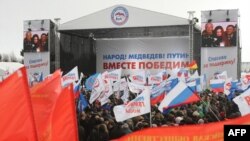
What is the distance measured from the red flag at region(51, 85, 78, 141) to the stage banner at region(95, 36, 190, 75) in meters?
23.0

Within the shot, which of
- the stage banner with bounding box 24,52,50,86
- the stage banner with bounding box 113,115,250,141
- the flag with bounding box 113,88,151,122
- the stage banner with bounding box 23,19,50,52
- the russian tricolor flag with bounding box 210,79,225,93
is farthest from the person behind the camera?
the stage banner with bounding box 24,52,50,86

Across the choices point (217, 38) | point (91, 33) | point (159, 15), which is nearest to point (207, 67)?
point (217, 38)

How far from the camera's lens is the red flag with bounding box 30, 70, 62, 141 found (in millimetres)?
4605

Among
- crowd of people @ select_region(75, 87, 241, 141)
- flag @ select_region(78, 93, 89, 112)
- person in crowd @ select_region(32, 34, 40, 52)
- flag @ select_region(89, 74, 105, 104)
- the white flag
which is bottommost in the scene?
crowd of people @ select_region(75, 87, 241, 141)

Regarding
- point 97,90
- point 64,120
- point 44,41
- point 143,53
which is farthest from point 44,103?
point 143,53

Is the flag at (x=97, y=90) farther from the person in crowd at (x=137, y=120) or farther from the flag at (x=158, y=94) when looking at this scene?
the flag at (x=158, y=94)

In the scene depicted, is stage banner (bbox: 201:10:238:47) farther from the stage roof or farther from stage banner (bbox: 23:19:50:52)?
stage banner (bbox: 23:19:50:52)

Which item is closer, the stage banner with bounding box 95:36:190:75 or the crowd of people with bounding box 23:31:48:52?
the crowd of people with bounding box 23:31:48:52

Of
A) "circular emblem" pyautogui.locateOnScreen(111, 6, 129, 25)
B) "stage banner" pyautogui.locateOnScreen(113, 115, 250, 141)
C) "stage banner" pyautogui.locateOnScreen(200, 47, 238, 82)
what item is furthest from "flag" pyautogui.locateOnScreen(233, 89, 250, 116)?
"circular emblem" pyautogui.locateOnScreen(111, 6, 129, 25)

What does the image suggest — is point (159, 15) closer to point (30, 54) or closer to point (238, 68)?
point (238, 68)

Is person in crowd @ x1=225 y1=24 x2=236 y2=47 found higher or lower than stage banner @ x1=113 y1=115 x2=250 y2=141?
higher

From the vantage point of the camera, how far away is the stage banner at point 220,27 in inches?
838

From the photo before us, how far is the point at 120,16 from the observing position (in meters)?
24.6

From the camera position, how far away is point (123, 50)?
2906cm
